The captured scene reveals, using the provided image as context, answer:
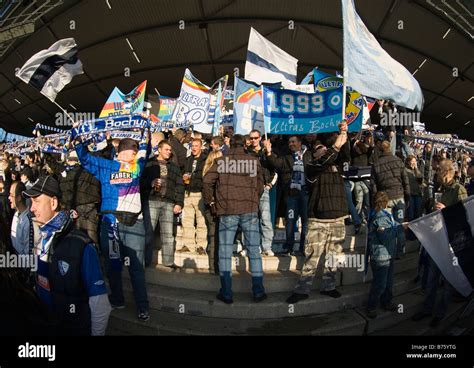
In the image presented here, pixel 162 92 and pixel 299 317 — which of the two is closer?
pixel 299 317

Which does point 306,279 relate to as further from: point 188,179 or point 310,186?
point 188,179

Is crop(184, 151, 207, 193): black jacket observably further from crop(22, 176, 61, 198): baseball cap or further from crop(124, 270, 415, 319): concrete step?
crop(22, 176, 61, 198): baseball cap

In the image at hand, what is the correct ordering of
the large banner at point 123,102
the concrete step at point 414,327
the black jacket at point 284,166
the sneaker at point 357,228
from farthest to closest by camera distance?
the large banner at point 123,102 → the sneaker at point 357,228 → the black jacket at point 284,166 → the concrete step at point 414,327

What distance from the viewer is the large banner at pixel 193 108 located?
9.16 meters

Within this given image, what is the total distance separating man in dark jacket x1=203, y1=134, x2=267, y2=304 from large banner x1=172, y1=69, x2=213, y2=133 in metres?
5.33

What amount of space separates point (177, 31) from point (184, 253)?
54.8 feet

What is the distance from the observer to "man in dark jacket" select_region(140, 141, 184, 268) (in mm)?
4320

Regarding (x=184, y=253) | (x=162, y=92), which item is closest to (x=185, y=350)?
(x=184, y=253)

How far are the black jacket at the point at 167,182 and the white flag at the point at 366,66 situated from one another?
2712mm

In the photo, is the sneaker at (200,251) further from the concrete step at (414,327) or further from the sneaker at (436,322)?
the sneaker at (436,322)

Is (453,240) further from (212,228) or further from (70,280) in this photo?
(70,280)

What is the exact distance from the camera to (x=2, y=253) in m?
2.10

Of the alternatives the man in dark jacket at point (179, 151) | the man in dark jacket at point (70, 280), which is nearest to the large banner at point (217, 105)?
the man in dark jacket at point (179, 151)

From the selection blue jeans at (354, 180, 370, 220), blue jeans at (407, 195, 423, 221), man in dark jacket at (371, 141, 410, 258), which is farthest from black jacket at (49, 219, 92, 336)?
blue jeans at (407, 195, 423, 221)
